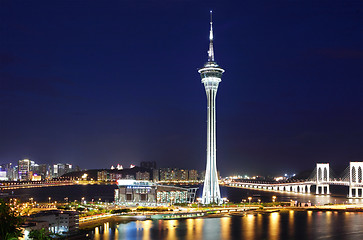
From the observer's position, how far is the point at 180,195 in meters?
59.5

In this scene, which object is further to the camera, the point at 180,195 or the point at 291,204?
the point at 180,195

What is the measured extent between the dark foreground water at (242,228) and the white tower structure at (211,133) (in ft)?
26.0

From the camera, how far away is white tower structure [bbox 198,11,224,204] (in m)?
50.9

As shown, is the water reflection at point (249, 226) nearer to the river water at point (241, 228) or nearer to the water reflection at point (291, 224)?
the river water at point (241, 228)

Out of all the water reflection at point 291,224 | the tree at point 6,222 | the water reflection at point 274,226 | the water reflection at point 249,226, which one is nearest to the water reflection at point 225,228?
the water reflection at point 249,226

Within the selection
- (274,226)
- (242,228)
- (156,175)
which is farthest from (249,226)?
(156,175)

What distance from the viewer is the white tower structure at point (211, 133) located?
50938 millimetres

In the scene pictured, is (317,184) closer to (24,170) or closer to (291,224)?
(291,224)

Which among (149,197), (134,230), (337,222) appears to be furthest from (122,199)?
(337,222)

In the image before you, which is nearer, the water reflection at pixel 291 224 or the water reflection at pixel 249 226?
the water reflection at pixel 249 226

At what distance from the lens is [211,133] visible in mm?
51594

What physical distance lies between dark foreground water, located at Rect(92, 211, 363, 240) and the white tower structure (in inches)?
311

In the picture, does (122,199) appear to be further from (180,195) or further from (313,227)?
(313,227)

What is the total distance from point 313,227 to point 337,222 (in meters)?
4.43
